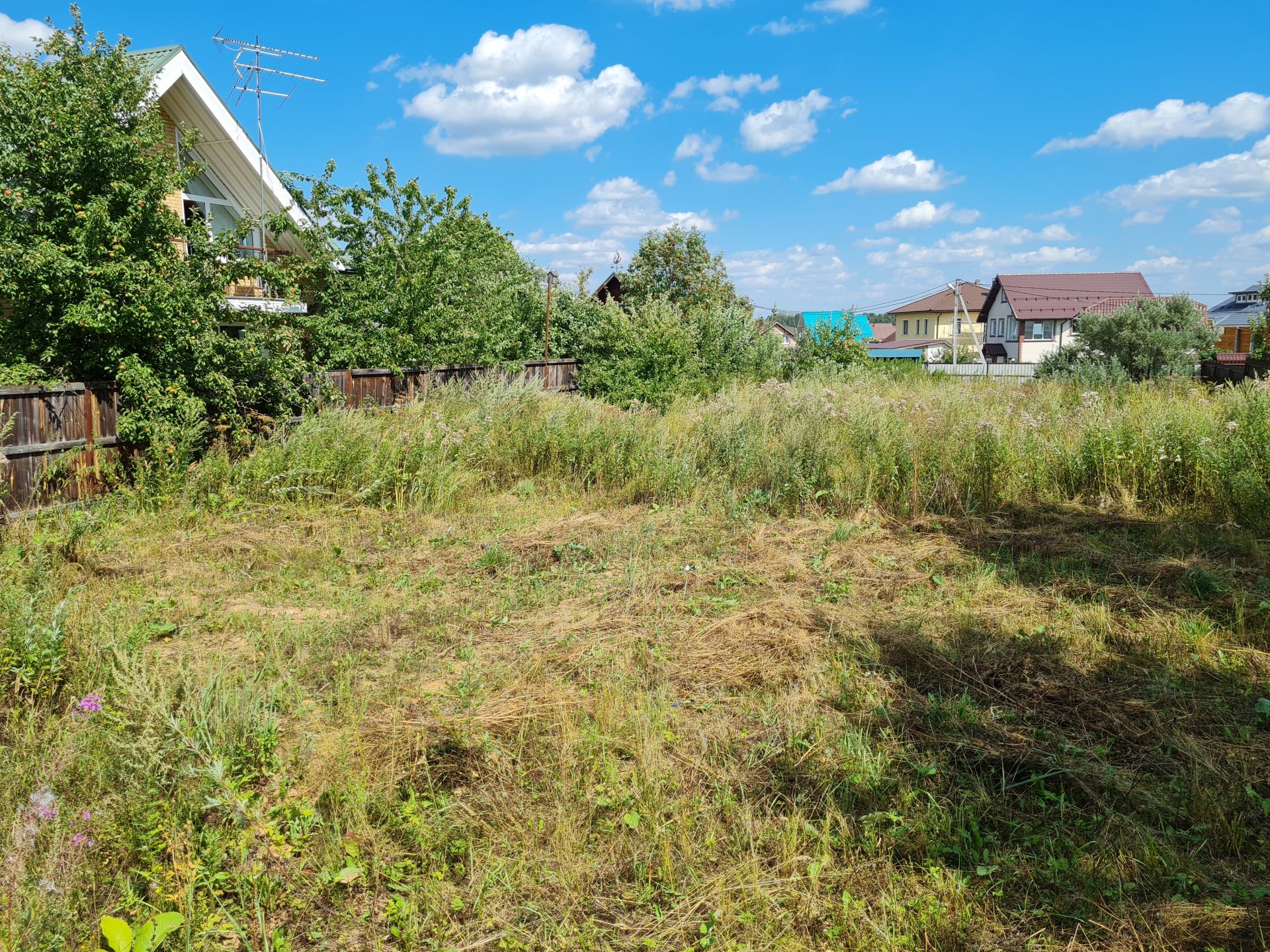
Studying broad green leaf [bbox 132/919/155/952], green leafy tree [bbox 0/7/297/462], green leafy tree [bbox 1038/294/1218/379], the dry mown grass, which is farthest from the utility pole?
green leafy tree [bbox 1038/294/1218/379]

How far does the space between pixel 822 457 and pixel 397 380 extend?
739cm

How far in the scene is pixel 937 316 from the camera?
72.2m

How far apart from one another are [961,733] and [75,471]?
8.00 metres

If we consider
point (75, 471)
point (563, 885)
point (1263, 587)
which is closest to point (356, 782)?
point (563, 885)

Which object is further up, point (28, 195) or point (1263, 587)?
point (28, 195)

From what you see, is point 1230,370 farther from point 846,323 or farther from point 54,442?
point 54,442

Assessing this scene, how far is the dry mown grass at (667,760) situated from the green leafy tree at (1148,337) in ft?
63.5

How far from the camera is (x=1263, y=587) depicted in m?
5.25

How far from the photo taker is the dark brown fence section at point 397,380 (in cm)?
1141

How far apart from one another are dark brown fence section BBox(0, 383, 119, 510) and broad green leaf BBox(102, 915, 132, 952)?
6.05 m

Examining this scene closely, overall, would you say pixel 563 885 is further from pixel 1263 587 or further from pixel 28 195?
pixel 28 195

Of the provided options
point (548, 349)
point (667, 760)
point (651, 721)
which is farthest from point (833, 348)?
point (667, 760)

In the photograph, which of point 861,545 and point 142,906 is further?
point 861,545

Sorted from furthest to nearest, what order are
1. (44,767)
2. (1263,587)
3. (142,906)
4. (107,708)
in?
(1263,587), (107,708), (44,767), (142,906)
